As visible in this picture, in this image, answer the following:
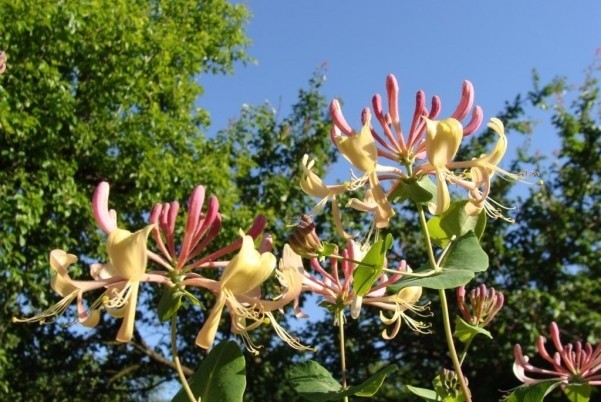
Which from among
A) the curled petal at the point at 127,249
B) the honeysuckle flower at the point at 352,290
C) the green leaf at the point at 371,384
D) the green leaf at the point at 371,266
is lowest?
the green leaf at the point at 371,384

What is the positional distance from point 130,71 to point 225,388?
498cm

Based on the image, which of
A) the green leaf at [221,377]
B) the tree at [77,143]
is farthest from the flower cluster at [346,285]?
the tree at [77,143]

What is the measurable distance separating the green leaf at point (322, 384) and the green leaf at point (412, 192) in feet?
0.55

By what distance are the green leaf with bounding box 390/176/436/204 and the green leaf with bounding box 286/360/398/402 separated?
168 mm

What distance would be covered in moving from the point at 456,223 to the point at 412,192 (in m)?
0.06

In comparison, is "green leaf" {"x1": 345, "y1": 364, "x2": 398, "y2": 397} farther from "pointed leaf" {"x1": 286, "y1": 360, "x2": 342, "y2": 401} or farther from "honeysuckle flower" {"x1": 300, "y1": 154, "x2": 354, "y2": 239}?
"honeysuckle flower" {"x1": 300, "y1": 154, "x2": 354, "y2": 239}

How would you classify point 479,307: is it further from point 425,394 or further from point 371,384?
point 371,384

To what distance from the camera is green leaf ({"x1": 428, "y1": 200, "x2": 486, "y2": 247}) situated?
0.73 m

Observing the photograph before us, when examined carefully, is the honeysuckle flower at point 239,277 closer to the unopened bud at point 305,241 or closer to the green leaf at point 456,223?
the unopened bud at point 305,241

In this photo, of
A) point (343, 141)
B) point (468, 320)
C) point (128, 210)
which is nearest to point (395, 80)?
point (343, 141)

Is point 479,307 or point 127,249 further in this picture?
point 479,307

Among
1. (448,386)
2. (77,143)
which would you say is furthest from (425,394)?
(77,143)

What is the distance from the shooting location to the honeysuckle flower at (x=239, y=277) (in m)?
0.58

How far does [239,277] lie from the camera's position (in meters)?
0.59
